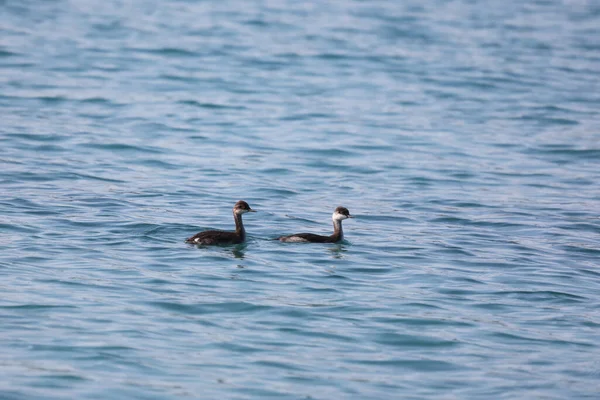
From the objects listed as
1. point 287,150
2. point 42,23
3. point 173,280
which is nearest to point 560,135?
point 287,150

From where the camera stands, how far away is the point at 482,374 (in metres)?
10.4

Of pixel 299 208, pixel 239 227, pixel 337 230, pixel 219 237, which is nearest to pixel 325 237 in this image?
pixel 337 230

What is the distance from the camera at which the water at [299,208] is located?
10422 millimetres

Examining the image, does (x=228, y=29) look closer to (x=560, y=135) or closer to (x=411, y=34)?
(x=411, y=34)

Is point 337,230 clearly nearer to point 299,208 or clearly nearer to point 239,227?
point 239,227

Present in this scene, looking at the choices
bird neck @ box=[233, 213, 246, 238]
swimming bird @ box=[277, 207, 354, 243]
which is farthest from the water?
bird neck @ box=[233, 213, 246, 238]

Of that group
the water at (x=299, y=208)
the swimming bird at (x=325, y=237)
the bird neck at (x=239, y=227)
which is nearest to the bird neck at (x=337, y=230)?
the swimming bird at (x=325, y=237)

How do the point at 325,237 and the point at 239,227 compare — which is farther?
the point at 325,237

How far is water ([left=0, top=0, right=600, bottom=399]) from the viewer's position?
10.4m

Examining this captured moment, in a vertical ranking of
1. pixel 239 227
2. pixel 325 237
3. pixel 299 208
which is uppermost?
pixel 239 227

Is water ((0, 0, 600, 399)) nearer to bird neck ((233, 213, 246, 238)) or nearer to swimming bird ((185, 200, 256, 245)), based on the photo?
swimming bird ((185, 200, 256, 245))

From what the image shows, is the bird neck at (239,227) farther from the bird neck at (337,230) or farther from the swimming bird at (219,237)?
the bird neck at (337,230)

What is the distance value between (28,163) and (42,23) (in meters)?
18.9

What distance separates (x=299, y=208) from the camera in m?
17.9
